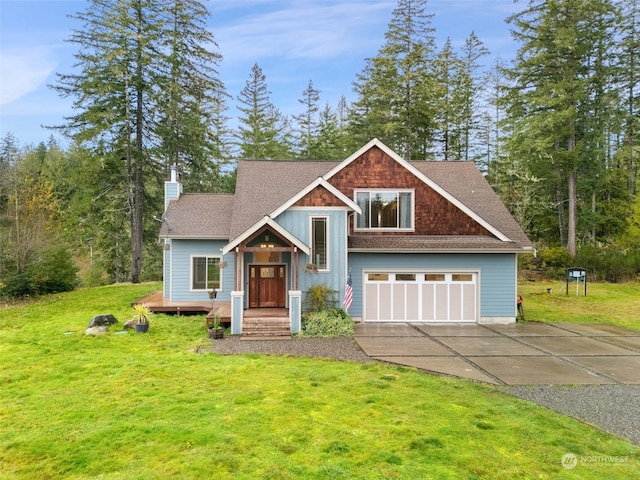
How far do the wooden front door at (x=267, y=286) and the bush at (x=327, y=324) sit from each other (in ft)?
4.97

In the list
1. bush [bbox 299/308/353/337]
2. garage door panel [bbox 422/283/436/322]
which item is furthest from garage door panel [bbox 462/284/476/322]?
bush [bbox 299/308/353/337]

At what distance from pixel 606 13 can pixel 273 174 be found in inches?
894

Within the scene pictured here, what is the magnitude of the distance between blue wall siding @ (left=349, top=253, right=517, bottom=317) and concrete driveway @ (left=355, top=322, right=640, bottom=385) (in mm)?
772

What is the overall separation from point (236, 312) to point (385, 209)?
6.60m

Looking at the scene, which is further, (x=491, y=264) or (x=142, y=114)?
(x=142, y=114)

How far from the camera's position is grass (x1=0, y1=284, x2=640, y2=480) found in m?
4.50

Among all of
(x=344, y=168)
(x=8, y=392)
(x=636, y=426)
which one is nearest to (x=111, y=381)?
(x=8, y=392)

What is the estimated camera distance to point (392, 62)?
93.1ft

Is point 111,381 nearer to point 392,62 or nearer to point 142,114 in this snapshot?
point 142,114

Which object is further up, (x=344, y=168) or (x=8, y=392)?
(x=344, y=168)

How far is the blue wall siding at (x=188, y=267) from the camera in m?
15.1

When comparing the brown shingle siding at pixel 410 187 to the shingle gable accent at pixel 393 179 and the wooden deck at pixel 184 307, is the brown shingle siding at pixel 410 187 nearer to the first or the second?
the shingle gable accent at pixel 393 179

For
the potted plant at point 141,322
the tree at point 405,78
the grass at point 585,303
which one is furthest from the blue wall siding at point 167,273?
the tree at point 405,78

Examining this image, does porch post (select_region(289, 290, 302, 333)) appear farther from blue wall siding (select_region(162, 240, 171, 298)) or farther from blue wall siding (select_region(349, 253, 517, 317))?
blue wall siding (select_region(162, 240, 171, 298))
